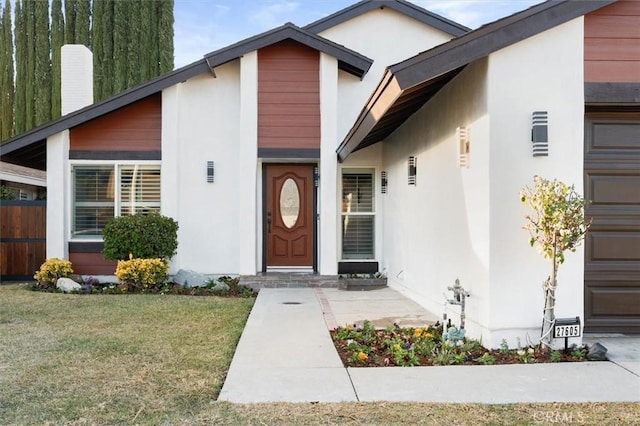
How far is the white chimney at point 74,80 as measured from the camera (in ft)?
38.8

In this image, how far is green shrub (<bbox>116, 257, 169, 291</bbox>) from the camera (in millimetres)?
9227

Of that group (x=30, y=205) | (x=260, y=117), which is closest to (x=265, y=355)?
(x=260, y=117)

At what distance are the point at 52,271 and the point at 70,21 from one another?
56.1ft

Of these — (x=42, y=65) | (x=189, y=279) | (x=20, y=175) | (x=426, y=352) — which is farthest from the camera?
(x=42, y=65)

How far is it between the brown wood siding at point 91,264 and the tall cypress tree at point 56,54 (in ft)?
48.5

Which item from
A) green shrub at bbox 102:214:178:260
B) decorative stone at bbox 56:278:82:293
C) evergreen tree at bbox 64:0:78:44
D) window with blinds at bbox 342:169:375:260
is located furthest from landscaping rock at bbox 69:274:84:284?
evergreen tree at bbox 64:0:78:44

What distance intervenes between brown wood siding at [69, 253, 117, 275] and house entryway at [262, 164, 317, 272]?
3184 millimetres

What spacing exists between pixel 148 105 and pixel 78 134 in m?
1.52

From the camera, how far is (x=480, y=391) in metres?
3.89

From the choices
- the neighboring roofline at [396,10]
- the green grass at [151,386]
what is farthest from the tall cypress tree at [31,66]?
the green grass at [151,386]

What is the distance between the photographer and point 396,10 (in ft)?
37.9

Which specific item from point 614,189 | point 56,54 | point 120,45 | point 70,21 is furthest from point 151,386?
point 70,21

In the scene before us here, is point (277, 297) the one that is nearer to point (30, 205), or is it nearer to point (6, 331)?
point (6, 331)

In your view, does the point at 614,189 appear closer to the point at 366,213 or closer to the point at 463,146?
the point at 463,146
